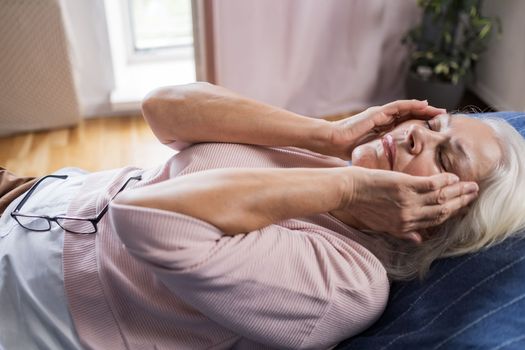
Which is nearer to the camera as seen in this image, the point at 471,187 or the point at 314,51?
the point at 471,187

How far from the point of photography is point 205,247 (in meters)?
0.88

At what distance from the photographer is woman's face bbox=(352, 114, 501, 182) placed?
114 centimetres

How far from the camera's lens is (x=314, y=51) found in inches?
111

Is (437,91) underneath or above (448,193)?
underneath

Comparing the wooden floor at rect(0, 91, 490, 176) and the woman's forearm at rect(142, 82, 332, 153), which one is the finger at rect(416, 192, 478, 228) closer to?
the woman's forearm at rect(142, 82, 332, 153)

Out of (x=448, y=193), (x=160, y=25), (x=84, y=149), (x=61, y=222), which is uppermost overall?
(x=160, y=25)

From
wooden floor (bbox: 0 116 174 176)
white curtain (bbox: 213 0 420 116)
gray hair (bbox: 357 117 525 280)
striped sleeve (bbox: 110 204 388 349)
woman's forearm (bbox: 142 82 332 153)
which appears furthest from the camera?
white curtain (bbox: 213 0 420 116)

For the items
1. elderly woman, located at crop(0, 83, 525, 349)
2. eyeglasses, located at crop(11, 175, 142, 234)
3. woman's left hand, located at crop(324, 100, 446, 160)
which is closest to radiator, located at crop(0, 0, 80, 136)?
elderly woman, located at crop(0, 83, 525, 349)

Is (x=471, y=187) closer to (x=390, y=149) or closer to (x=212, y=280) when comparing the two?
(x=390, y=149)

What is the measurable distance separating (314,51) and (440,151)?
5.81ft

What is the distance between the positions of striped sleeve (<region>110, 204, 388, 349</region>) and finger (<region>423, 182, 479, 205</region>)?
7.2 inches

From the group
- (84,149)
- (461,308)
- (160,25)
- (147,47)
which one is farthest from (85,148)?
(461,308)

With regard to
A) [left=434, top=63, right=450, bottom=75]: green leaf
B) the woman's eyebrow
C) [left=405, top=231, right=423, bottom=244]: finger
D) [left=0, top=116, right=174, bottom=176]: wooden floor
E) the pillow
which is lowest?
[left=0, top=116, right=174, bottom=176]: wooden floor

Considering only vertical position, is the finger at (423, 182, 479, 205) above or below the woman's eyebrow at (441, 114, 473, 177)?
below
